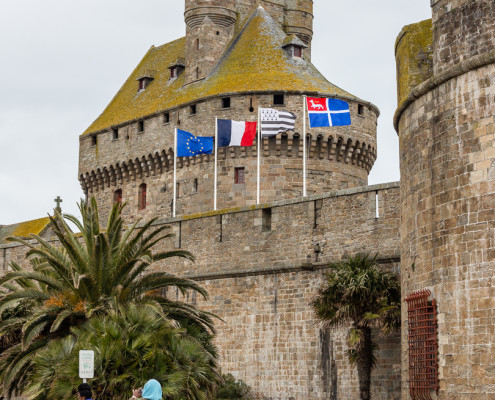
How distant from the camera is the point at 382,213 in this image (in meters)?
24.5

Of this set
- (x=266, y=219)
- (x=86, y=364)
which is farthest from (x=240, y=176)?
(x=86, y=364)

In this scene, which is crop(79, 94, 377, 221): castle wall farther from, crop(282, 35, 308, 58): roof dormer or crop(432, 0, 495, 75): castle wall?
crop(432, 0, 495, 75): castle wall

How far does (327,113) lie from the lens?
3447cm

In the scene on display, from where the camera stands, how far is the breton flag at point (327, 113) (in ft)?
112

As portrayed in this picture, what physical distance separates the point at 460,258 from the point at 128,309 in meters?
6.93

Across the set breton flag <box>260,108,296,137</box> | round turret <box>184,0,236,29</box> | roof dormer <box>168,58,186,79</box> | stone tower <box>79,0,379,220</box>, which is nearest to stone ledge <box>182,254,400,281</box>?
breton flag <box>260,108,296,137</box>

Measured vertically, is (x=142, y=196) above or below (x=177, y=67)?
below

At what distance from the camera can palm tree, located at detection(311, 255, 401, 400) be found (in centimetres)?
2241

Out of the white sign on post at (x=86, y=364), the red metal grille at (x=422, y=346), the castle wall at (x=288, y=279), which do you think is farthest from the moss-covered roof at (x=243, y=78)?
the white sign on post at (x=86, y=364)

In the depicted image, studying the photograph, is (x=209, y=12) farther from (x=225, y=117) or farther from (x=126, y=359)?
(x=126, y=359)

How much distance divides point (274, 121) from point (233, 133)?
4.58ft

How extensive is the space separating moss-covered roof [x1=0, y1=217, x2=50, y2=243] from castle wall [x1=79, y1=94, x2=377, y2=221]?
376 centimetres

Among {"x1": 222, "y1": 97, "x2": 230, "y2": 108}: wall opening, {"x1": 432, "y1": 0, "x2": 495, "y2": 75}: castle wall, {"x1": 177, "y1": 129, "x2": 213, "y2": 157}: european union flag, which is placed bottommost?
{"x1": 432, "y1": 0, "x2": 495, "y2": 75}: castle wall

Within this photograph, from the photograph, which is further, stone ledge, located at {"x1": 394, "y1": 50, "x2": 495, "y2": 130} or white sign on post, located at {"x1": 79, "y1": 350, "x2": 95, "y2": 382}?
A: stone ledge, located at {"x1": 394, "y1": 50, "x2": 495, "y2": 130}
